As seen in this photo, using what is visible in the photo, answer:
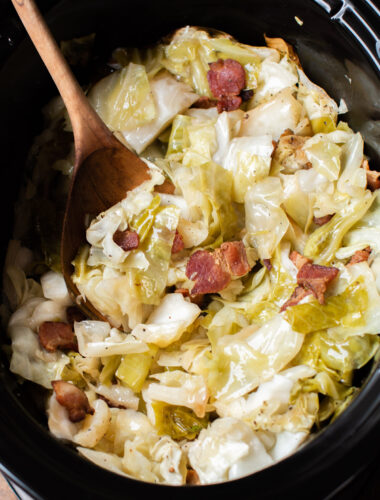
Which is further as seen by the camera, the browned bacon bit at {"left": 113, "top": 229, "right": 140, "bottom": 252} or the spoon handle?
the browned bacon bit at {"left": 113, "top": 229, "right": 140, "bottom": 252}

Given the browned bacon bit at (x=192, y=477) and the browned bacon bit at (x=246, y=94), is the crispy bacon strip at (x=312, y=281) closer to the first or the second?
the browned bacon bit at (x=192, y=477)

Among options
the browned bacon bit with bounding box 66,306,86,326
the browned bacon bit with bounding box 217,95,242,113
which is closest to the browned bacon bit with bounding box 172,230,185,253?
the browned bacon bit with bounding box 66,306,86,326

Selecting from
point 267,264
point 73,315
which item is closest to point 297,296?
point 267,264

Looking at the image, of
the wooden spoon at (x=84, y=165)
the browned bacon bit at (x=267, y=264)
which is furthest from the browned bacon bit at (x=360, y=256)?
the wooden spoon at (x=84, y=165)

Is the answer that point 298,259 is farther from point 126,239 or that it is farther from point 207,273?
point 126,239

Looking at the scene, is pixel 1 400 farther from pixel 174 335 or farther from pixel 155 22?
pixel 155 22

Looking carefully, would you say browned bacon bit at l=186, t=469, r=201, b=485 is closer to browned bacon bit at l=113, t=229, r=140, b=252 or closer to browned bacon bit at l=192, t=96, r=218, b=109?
browned bacon bit at l=113, t=229, r=140, b=252
